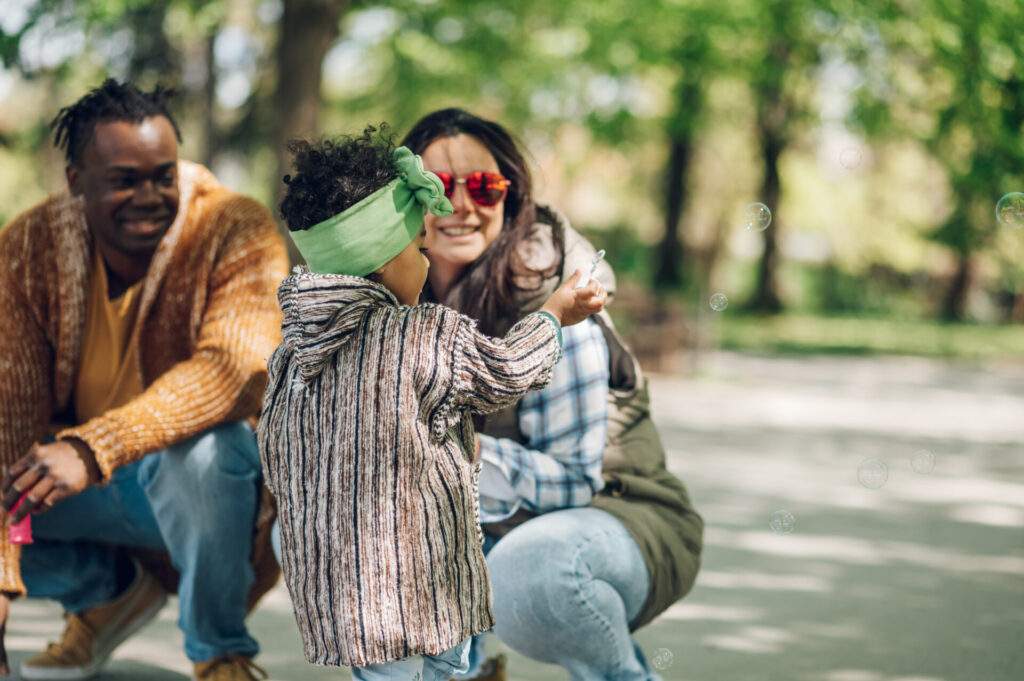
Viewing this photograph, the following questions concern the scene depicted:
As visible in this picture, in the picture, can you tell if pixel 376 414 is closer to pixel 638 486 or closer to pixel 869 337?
pixel 638 486

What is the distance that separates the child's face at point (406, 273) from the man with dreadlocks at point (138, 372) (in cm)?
73

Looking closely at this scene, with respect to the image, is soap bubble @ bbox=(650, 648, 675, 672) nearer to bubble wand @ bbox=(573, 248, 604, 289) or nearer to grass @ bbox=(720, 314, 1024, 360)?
bubble wand @ bbox=(573, 248, 604, 289)

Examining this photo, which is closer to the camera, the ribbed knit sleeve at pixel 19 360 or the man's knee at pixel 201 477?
the man's knee at pixel 201 477

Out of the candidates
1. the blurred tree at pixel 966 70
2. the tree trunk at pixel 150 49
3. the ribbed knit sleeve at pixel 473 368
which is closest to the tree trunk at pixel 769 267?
the blurred tree at pixel 966 70

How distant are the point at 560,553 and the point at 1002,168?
7.24 metres

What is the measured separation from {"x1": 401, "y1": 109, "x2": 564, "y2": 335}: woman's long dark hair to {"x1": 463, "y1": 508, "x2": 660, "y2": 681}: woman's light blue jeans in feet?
1.63

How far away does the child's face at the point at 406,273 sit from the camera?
2182mm

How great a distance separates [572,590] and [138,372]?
1.32 meters

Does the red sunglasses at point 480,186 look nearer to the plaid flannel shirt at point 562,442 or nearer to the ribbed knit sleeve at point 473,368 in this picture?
the plaid flannel shirt at point 562,442

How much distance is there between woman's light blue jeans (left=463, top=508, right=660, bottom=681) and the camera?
8.02ft

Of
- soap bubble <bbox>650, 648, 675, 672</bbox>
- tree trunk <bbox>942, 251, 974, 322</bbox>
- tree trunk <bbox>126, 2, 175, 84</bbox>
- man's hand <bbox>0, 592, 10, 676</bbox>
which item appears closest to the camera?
man's hand <bbox>0, 592, 10, 676</bbox>

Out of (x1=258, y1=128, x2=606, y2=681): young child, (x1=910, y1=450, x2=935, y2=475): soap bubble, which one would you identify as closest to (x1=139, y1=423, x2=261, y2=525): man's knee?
(x1=258, y1=128, x2=606, y2=681): young child

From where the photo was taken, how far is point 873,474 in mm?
6551

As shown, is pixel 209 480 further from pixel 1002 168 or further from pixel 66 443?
pixel 1002 168
